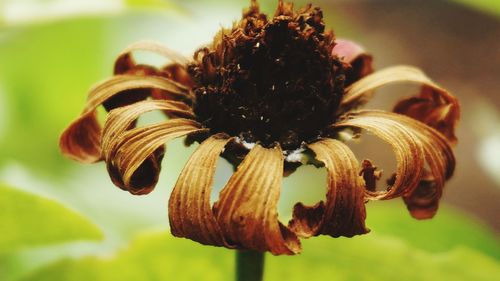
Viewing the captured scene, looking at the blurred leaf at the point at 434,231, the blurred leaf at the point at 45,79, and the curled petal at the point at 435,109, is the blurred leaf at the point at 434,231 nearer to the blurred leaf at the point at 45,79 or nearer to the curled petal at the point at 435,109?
the curled petal at the point at 435,109

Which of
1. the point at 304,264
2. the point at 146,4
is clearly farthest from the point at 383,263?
the point at 146,4

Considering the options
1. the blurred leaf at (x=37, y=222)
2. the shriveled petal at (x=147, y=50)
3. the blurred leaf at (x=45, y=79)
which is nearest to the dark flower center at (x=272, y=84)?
the shriveled petal at (x=147, y=50)

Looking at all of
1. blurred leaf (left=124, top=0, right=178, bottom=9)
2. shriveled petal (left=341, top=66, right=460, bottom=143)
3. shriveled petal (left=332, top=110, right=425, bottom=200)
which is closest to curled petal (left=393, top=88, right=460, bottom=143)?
shriveled petal (left=341, top=66, right=460, bottom=143)

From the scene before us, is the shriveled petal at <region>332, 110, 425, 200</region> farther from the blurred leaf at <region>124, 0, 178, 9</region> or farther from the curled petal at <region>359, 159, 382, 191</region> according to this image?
the blurred leaf at <region>124, 0, 178, 9</region>

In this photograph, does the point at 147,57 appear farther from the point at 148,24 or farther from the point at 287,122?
the point at 287,122

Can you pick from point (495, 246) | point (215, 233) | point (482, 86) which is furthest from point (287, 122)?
point (482, 86)

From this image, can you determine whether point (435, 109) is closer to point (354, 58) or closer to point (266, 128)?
point (354, 58)
